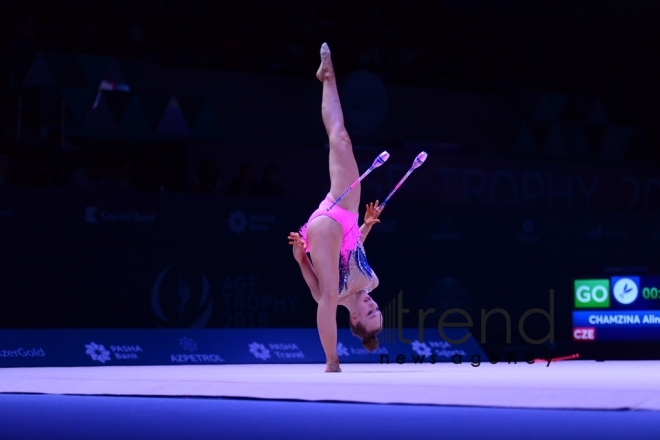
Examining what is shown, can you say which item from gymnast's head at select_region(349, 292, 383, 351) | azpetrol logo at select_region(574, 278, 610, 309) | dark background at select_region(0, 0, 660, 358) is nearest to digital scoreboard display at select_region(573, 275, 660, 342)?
azpetrol logo at select_region(574, 278, 610, 309)

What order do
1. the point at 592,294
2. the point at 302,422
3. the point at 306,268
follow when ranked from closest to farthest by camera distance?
1. the point at 302,422
2. the point at 306,268
3. the point at 592,294

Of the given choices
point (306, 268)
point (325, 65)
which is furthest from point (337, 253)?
point (325, 65)

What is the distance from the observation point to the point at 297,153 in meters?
11.6

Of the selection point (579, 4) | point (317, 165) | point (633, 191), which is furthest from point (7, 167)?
point (579, 4)

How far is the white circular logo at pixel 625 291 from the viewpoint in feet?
27.5

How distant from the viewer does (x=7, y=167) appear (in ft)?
33.3

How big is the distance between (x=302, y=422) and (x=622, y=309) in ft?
18.3

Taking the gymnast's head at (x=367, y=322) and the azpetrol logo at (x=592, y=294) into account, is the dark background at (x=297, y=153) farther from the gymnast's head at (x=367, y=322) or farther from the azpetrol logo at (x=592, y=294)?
the gymnast's head at (x=367, y=322)

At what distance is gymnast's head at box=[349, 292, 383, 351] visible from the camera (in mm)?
5953

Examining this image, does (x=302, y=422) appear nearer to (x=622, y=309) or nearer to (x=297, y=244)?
(x=297, y=244)

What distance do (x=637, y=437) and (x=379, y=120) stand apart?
11.3 meters

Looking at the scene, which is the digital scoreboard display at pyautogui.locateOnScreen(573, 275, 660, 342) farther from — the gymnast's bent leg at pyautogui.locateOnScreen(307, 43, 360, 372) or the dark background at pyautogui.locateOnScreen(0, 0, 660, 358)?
the gymnast's bent leg at pyautogui.locateOnScreen(307, 43, 360, 372)

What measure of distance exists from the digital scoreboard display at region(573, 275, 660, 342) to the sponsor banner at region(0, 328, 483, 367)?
1.34m

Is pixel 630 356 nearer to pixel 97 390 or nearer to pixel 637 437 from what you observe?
pixel 97 390
